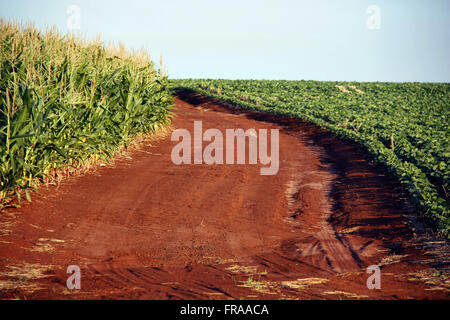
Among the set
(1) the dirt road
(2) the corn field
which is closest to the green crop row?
(1) the dirt road

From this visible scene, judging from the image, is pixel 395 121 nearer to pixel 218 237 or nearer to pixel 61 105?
pixel 218 237

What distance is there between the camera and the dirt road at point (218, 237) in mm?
5383

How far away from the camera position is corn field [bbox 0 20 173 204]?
7906 millimetres

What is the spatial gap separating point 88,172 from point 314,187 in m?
5.80

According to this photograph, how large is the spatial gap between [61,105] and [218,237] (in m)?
4.42

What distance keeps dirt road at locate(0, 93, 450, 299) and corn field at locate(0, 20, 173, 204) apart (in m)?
0.69

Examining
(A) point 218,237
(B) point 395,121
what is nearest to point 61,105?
(A) point 218,237

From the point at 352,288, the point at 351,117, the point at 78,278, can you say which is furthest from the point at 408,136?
the point at 78,278

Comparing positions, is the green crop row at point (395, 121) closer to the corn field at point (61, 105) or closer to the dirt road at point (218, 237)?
the dirt road at point (218, 237)

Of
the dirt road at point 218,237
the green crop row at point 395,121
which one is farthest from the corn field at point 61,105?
the green crop row at point 395,121

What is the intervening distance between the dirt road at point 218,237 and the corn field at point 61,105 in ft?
2.25

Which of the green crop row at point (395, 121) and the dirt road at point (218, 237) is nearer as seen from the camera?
the dirt road at point (218, 237)
